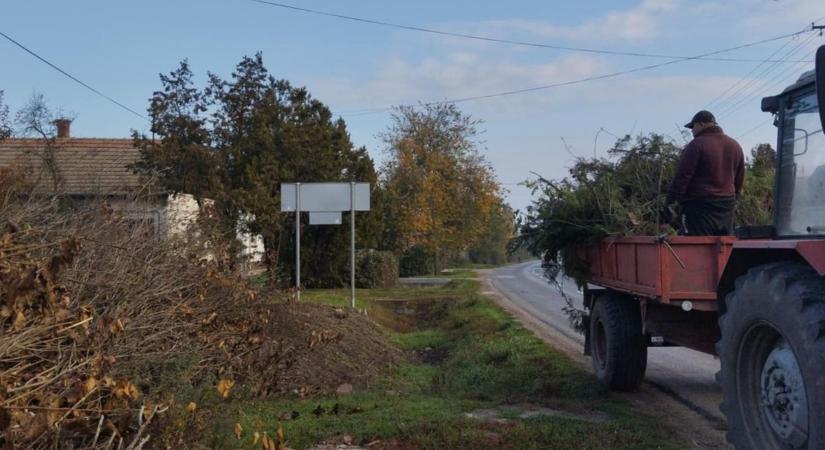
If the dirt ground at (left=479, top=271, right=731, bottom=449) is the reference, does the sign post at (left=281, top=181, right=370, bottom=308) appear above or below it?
above

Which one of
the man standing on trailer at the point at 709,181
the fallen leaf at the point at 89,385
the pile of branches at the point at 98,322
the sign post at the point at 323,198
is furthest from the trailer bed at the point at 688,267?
the sign post at the point at 323,198

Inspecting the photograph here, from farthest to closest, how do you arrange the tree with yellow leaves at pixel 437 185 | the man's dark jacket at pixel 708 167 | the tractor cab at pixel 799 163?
A: the tree with yellow leaves at pixel 437 185 < the man's dark jacket at pixel 708 167 < the tractor cab at pixel 799 163

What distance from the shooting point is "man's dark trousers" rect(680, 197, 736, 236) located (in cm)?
788

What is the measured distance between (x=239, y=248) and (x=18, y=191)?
5.29 m

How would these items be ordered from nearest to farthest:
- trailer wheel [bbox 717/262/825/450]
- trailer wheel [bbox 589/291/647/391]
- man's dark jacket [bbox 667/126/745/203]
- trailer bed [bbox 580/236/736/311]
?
trailer wheel [bbox 717/262/825/450] < trailer bed [bbox 580/236/736/311] < man's dark jacket [bbox 667/126/745/203] < trailer wheel [bbox 589/291/647/391]

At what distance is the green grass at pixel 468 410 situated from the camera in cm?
668

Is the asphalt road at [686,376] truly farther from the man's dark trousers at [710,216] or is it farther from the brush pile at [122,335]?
the brush pile at [122,335]

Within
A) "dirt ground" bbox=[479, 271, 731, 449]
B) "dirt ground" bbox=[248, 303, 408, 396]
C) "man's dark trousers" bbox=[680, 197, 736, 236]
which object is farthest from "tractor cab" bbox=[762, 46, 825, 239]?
"dirt ground" bbox=[248, 303, 408, 396]

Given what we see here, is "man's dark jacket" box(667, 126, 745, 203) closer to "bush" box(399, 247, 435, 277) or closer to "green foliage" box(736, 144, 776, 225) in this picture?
"green foliage" box(736, 144, 776, 225)

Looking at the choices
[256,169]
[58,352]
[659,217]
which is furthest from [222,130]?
[58,352]

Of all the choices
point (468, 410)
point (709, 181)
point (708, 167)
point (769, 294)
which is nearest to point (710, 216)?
point (709, 181)

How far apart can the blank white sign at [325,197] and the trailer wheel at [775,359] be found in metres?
12.9

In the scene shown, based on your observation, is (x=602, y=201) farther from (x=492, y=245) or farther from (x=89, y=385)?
(x=492, y=245)

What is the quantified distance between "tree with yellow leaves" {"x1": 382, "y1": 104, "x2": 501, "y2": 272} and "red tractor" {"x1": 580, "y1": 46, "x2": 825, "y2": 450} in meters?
39.3
